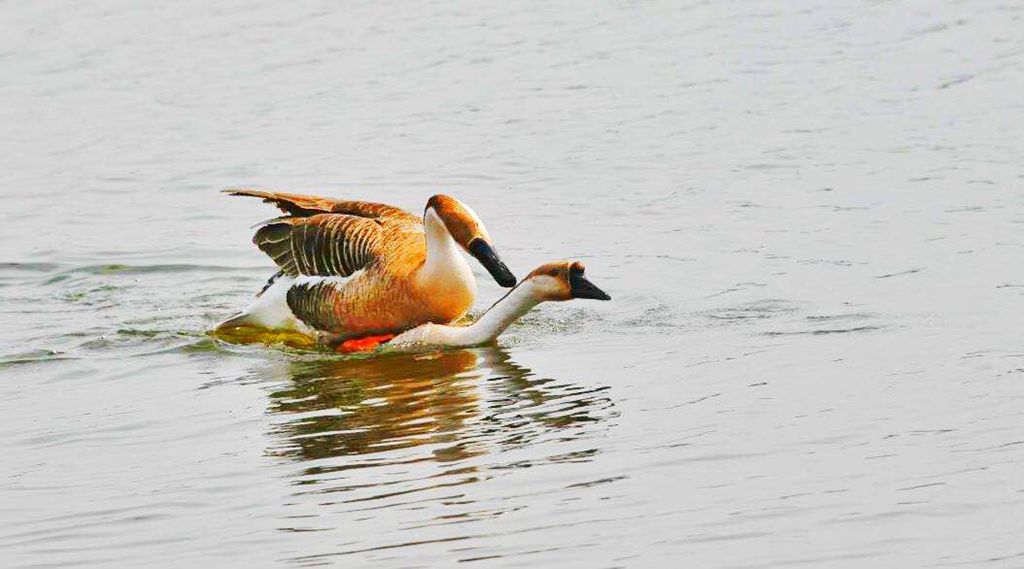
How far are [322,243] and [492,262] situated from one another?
139cm

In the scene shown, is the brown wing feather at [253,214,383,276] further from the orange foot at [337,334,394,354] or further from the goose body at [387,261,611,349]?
the goose body at [387,261,611,349]

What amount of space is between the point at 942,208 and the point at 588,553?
754 cm

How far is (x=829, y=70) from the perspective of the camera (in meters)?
18.2

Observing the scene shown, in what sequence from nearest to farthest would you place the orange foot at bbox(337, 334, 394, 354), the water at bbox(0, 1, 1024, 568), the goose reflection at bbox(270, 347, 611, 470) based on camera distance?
1. the water at bbox(0, 1, 1024, 568)
2. the goose reflection at bbox(270, 347, 611, 470)
3. the orange foot at bbox(337, 334, 394, 354)

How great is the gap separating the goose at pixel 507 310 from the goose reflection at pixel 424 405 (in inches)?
4.0

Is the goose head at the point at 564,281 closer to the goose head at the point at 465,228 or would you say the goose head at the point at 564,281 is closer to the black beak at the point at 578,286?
the black beak at the point at 578,286

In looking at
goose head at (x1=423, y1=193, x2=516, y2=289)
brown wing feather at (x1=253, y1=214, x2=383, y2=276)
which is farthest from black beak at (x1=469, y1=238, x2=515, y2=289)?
brown wing feather at (x1=253, y1=214, x2=383, y2=276)

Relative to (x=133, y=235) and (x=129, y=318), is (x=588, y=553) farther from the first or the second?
(x=133, y=235)

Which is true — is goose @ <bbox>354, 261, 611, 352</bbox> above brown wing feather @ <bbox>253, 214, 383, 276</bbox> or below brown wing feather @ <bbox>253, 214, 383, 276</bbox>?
below

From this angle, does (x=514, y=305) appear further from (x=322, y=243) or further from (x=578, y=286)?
(x=322, y=243)

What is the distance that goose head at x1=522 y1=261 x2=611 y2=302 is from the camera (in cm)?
1039

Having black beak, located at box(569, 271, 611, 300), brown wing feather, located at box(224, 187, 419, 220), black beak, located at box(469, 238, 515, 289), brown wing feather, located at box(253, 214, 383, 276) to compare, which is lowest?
black beak, located at box(569, 271, 611, 300)

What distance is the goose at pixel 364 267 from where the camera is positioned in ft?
34.8

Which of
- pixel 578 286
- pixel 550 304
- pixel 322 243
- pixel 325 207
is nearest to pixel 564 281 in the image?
pixel 578 286
